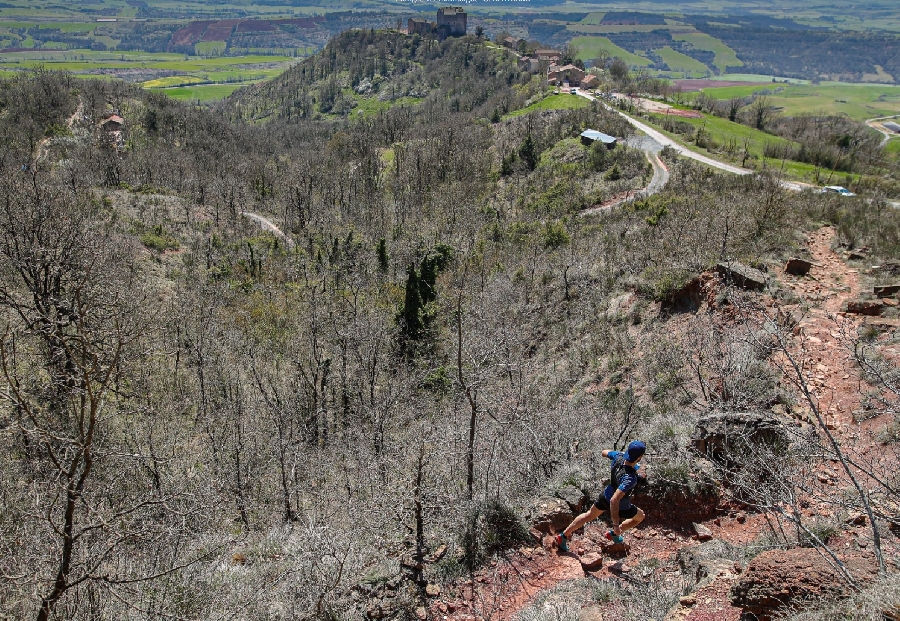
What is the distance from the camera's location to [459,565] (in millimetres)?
9211

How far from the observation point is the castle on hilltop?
157 metres

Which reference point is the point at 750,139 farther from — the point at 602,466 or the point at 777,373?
the point at 602,466

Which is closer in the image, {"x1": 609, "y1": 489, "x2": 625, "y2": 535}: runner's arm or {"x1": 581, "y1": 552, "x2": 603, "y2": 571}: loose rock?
{"x1": 609, "y1": 489, "x2": 625, "y2": 535}: runner's arm

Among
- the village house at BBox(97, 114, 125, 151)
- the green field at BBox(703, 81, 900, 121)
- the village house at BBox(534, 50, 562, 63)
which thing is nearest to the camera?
the village house at BBox(97, 114, 125, 151)

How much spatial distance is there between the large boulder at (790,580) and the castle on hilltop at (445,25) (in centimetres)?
17310

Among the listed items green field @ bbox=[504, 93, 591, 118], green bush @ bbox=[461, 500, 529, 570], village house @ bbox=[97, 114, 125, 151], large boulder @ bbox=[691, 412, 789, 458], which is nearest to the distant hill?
green field @ bbox=[504, 93, 591, 118]

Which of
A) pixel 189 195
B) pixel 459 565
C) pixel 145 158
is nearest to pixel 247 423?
pixel 459 565

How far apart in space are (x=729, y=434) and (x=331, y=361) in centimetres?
2002

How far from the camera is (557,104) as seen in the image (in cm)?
7475

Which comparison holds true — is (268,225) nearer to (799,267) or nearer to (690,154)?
(690,154)

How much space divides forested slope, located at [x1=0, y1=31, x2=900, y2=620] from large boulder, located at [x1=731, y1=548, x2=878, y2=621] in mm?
3722

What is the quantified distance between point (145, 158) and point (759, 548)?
79.5m

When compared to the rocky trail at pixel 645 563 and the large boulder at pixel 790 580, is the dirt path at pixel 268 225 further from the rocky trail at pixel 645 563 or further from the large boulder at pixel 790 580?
the large boulder at pixel 790 580

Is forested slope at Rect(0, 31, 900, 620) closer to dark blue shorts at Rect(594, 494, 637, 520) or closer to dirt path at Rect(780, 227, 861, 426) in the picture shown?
dirt path at Rect(780, 227, 861, 426)
